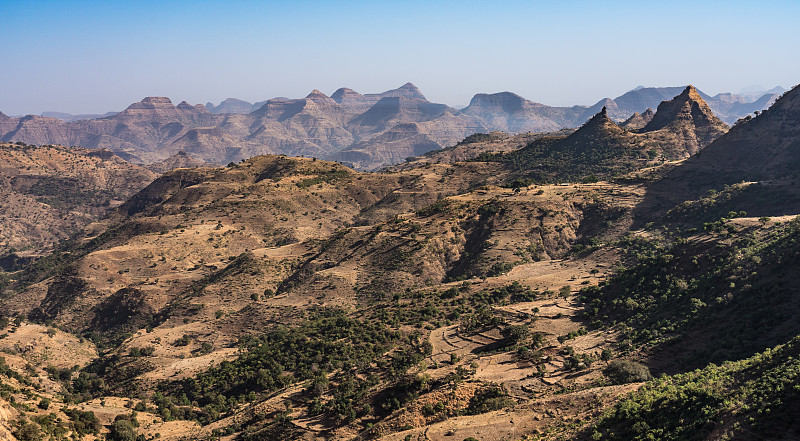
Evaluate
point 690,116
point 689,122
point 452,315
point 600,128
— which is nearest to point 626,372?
point 452,315

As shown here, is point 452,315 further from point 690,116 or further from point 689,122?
point 690,116

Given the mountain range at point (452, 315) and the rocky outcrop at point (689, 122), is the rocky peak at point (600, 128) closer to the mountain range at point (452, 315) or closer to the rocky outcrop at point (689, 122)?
the mountain range at point (452, 315)

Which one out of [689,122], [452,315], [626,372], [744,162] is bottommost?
[452,315]

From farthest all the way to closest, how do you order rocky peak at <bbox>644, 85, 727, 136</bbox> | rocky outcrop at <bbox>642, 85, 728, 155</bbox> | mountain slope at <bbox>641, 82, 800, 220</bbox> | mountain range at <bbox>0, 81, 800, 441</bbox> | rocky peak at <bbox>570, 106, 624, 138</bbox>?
rocky peak at <bbox>644, 85, 727, 136</bbox>, rocky peak at <bbox>570, 106, 624, 138</bbox>, rocky outcrop at <bbox>642, 85, 728, 155</bbox>, mountain slope at <bbox>641, 82, 800, 220</bbox>, mountain range at <bbox>0, 81, 800, 441</bbox>

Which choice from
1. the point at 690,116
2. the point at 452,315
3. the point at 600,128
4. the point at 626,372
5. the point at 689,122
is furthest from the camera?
the point at 690,116

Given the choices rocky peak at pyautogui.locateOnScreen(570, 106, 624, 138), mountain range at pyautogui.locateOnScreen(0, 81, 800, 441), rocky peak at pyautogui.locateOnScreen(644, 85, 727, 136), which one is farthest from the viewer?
rocky peak at pyautogui.locateOnScreen(644, 85, 727, 136)

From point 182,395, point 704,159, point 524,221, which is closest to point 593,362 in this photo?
point 182,395

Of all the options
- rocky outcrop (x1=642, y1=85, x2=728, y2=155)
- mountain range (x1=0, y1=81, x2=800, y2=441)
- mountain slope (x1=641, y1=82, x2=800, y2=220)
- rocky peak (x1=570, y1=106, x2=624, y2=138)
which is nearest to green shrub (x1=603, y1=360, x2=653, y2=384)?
mountain range (x1=0, y1=81, x2=800, y2=441)

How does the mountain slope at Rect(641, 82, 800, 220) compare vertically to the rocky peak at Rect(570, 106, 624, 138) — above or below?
below

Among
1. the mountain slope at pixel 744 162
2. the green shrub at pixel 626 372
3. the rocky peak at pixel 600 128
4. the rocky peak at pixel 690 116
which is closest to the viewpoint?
the green shrub at pixel 626 372

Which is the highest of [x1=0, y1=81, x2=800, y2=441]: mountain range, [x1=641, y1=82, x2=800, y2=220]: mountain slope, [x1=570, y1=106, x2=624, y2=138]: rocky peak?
[x1=570, y1=106, x2=624, y2=138]: rocky peak

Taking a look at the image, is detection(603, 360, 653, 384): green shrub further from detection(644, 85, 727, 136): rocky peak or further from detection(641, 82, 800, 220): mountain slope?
detection(644, 85, 727, 136): rocky peak

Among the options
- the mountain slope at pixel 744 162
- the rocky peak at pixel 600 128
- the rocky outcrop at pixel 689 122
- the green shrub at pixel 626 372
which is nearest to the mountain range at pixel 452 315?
the green shrub at pixel 626 372

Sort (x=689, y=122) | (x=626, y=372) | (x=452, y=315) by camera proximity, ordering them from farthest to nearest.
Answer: (x=689, y=122), (x=452, y=315), (x=626, y=372)
